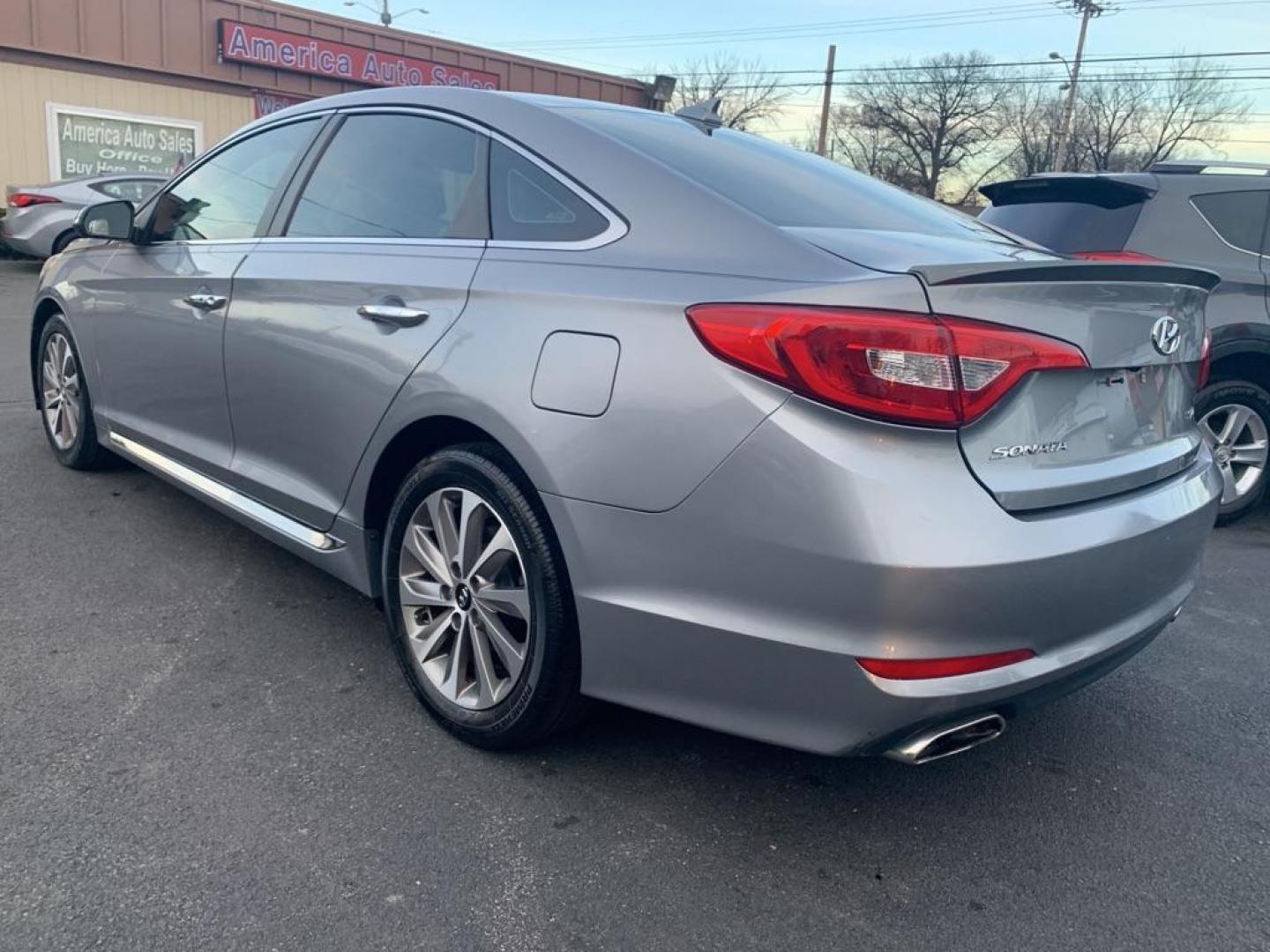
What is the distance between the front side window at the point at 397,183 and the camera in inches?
114

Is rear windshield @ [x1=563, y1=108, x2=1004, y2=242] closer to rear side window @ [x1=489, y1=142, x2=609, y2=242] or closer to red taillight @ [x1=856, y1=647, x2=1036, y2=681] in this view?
rear side window @ [x1=489, y1=142, x2=609, y2=242]

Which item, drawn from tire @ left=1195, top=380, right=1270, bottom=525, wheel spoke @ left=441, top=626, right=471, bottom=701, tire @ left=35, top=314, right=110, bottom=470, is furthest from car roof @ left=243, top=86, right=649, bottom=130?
tire @ left=1195, top=380, right=1270, bottom=525

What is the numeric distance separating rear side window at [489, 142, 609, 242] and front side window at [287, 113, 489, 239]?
1.9 inches

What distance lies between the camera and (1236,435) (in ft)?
18.2

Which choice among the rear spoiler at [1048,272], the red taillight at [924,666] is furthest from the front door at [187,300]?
the red taillight at [924,666]

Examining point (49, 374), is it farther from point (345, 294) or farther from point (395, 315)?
point (395, 315)

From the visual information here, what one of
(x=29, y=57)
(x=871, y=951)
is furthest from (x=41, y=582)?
→ (x=29, y=57)

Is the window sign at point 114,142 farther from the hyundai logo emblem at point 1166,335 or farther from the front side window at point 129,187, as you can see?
the hyundai logo emblem at point 1166,335

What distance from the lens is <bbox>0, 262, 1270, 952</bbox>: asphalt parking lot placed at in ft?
6.99

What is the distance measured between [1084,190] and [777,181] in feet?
11.3

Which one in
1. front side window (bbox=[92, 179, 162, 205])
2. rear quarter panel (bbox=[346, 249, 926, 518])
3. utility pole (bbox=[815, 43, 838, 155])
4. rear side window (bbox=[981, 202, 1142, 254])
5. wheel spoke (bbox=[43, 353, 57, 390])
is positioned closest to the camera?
rear quarter panel (bbox=[346, 249, 926, 518])

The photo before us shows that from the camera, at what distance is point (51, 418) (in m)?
5.18

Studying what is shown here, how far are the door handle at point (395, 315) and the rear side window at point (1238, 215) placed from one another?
4.44m

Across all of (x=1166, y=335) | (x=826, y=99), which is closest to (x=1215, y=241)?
(x=1166, y=335)
